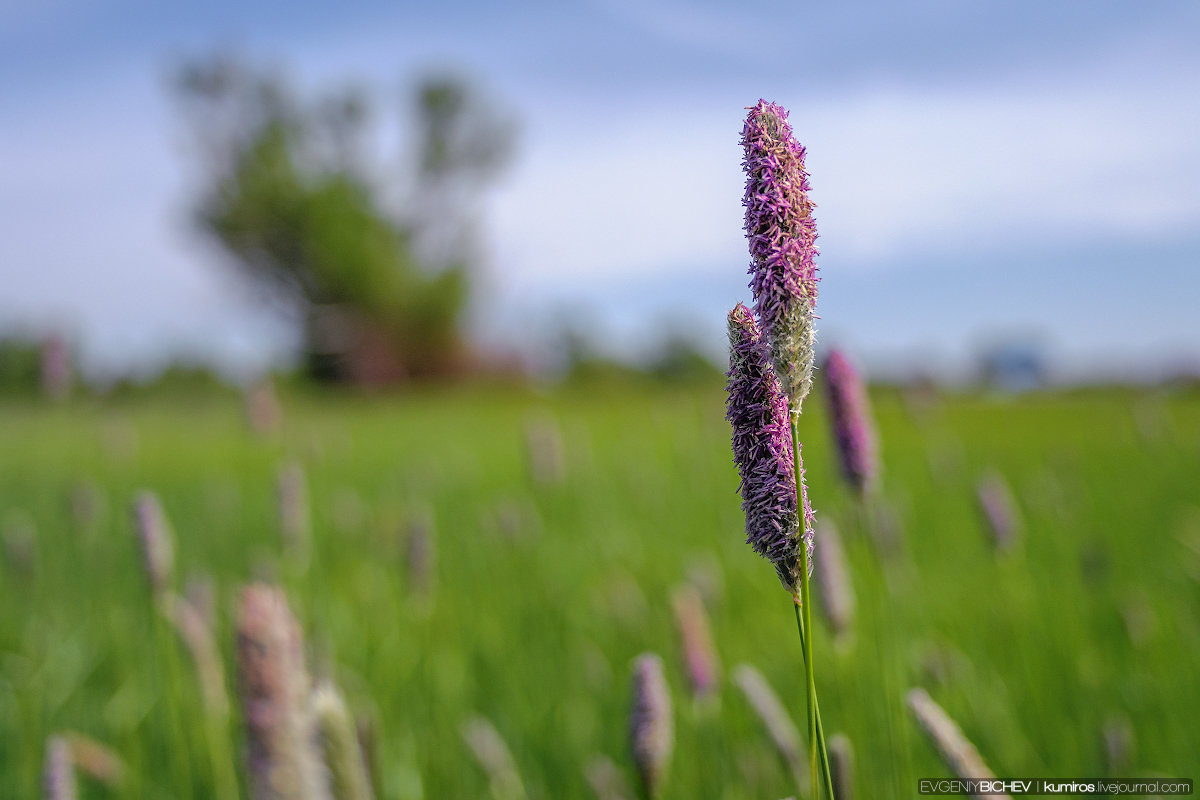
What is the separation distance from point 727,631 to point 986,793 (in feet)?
11.4

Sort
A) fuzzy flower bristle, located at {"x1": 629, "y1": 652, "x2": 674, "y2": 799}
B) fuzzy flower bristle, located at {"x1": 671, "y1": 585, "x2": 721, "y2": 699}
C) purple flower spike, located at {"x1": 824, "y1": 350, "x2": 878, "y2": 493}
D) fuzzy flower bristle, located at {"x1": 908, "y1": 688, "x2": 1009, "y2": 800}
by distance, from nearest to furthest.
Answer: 1. fuzzy flower bristle, located at {"x1": 908, "y1": 688, "x2": 1009, "y2": 800}
2. fuzzy flower bristle, located at {"x1": 629, "y1": 652, "x2": 674, "y2": 799}
3. purple flower spike, located at {"x1": 824, "y1": 350, "x2": 878, "y2": 493}
4. fuzzy flower bristle, located at {"x1": 671, "y1": 585, "x2": 721, "y2": 699}

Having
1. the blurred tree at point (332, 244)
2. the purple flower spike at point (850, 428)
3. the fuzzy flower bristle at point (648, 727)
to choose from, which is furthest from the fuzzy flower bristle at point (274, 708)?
the blurred tree at point (332, 244)

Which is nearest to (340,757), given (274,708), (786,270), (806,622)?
(274,708)

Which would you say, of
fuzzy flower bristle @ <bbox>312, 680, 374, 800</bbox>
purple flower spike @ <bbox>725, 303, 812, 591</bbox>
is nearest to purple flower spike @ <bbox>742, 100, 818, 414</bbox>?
purple flower spike @ <bbox>725, 303, 812, 591</bbox>

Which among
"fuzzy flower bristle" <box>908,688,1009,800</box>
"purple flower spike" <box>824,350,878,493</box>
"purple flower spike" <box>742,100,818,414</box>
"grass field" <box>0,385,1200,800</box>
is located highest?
"purple flower spike" <box>742,100,818,414</box>

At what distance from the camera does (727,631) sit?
4.52 meters

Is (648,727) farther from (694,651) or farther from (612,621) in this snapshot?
(612,621)

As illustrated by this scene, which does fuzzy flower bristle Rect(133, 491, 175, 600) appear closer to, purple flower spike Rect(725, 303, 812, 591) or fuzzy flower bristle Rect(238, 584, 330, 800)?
fuzzy flower bristle Rect(238, 584, 330, 800)

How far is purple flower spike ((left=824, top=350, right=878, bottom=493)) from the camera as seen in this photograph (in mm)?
1713

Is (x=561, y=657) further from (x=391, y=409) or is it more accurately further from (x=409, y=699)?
(x=391, y=409)

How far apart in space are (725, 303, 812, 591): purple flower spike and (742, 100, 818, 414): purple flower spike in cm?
4

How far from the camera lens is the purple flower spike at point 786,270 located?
0.85m

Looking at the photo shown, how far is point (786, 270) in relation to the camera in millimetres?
856

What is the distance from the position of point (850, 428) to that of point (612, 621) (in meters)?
3.12
